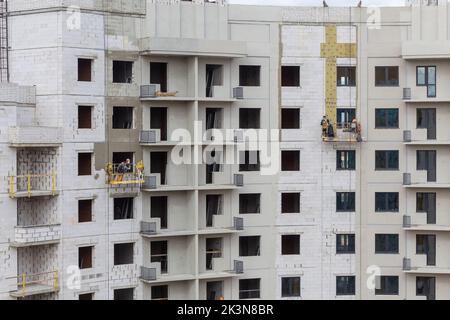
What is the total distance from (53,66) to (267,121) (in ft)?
48.2

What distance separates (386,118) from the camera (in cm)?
5816

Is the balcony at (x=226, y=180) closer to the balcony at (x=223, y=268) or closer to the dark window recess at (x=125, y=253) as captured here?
the balcony at (x=223, y=268)

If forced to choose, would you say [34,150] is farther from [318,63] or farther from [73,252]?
[318,63]

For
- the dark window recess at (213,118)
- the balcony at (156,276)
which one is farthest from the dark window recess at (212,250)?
the dark window recess at (213,118)

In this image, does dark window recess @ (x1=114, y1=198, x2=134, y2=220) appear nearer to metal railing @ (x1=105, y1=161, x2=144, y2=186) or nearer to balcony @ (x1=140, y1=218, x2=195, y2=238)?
balcony @ (x1=140, y1=218, x2=195, y2=238)

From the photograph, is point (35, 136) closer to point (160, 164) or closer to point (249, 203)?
point (160, 164)

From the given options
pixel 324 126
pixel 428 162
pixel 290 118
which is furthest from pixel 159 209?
pixel 428 162

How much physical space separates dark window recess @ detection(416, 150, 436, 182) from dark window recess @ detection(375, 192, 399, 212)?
246 cm

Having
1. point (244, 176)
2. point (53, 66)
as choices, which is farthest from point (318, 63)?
point (53, 66)

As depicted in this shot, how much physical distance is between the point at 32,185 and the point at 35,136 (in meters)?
3.38

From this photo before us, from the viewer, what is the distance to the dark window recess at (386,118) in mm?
58062

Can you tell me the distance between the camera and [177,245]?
56.0 metres

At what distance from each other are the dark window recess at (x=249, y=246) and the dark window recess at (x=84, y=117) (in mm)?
12971

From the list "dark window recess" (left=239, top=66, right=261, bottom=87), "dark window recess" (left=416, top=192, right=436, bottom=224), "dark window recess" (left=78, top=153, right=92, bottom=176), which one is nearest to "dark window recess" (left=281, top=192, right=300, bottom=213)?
"dark window recess" (left=239, top=66, right=261, bottom=87)
